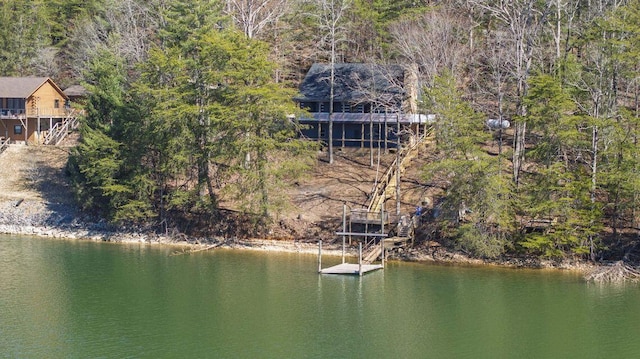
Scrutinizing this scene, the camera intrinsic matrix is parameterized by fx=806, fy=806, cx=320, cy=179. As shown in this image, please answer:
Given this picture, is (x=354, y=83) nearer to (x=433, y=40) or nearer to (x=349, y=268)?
(x=433, y=40)

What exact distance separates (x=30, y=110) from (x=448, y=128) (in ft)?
135

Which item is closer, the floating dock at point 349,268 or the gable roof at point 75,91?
the floating dock at point 349,268

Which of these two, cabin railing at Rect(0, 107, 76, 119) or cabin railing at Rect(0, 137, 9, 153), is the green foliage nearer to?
cabin railing at Rect(0, 137, 9, 153)

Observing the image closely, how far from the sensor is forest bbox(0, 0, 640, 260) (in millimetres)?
44375

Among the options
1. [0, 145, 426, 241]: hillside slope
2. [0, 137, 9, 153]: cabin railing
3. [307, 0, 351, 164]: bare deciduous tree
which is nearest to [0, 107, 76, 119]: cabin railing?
[0, 137, 9, 153]: cabin railing

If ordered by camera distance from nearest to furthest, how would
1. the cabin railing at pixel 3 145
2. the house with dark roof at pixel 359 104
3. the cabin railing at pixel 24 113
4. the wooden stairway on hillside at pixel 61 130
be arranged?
1. the house with dark roof at pixel 359 104
2. the cabin railing at pixel 3 145
3. the wooden stairway on hillside at pixel 61 130
4. the cabin railing at pixel 24 113

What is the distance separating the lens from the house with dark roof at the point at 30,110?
7025 centimetres

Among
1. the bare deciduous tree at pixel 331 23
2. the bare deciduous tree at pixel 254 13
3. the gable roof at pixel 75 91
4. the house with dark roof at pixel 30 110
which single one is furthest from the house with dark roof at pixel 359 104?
the gable roof at pixel 75 91

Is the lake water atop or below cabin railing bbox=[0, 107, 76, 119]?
below

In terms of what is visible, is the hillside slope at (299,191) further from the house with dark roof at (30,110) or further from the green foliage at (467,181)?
the house with dark roof at (30,110)

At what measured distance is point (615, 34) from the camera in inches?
1912

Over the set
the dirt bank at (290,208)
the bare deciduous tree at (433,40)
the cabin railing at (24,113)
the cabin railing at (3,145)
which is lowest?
the dirt bank at (290,208)

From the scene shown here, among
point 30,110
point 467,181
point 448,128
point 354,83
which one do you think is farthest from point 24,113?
point 467,181

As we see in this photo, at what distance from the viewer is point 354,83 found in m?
→ 61.8
